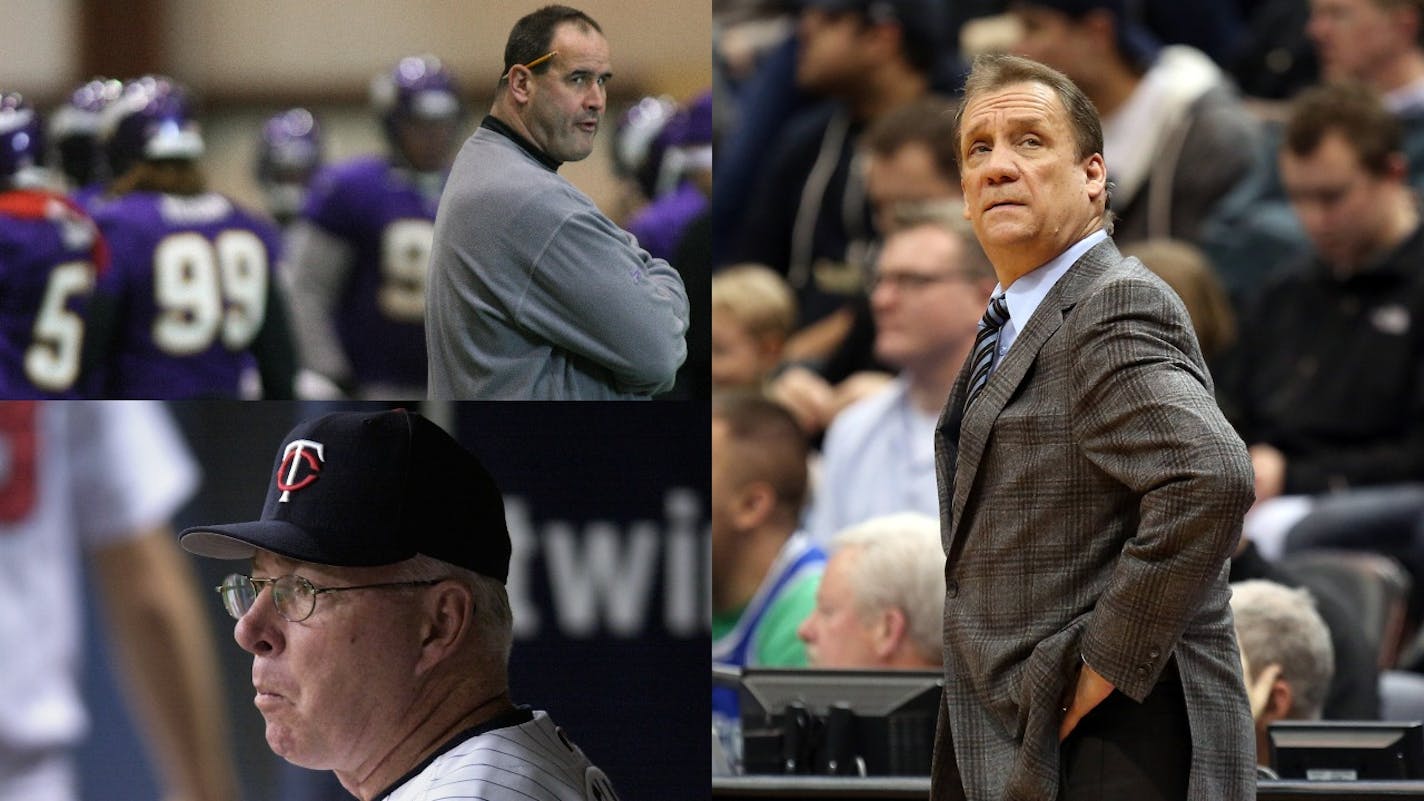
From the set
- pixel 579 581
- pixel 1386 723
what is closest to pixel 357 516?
pixel 579 581

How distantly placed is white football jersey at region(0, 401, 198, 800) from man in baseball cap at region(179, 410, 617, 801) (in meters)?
0.36

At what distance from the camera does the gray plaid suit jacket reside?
73.5 inches

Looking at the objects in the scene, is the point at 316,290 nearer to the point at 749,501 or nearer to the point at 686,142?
the point at 686,142

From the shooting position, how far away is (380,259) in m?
2.50

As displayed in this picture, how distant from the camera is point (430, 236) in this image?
240 cm

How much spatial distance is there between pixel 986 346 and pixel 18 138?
1.32 m

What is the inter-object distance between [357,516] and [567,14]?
680 millimetres

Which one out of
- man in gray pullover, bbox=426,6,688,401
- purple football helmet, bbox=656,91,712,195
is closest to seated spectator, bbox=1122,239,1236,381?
purple football helmet, bbox=656,91,712,195

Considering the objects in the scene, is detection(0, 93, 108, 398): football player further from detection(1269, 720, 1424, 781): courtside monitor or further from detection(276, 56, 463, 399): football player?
detection(1269, 720, 1424, 781): courtside monitor

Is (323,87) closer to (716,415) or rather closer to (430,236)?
(430,236)

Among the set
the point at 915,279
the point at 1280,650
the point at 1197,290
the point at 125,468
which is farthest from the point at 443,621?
the point at 1197,290

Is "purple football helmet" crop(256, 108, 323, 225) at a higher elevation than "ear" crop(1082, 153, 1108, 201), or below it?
higher

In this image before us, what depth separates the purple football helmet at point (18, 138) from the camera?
246cm

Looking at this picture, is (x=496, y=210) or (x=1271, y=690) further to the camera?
(x=1271, y=690)
